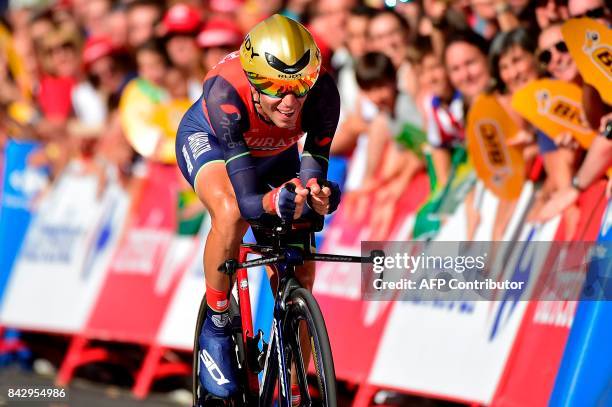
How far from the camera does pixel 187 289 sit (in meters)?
10.2

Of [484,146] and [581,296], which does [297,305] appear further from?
[484,146]

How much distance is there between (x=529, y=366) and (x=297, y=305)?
74.5 inches

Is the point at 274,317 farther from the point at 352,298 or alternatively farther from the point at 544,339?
the point at 352,298

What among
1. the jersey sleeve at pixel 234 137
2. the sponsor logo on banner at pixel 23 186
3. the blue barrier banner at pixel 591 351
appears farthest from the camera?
the sponsor logo on banner at pixel 23 186

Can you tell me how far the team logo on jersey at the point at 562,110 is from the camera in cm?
702

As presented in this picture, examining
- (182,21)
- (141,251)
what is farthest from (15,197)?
(182,21)

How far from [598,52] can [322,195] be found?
6.73ft

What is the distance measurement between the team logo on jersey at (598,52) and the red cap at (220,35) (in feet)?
13.8

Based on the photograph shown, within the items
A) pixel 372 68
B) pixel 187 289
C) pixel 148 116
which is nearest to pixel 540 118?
pixel 372 68

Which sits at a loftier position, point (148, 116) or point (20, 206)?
point (148, 116)

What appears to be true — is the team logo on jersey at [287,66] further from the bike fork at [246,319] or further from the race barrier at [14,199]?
the race barrier at [14,199]

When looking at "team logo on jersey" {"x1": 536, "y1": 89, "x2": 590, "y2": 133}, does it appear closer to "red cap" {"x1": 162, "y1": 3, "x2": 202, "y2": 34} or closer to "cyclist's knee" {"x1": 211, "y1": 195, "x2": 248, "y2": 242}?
"cyclist's knee" {"x1": 211, "y1": 195, "x2": 248, "y2": 242}

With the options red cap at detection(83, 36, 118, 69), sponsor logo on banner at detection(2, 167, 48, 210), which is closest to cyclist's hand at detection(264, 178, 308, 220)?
red cap at detection(83, 36, 118, 69)

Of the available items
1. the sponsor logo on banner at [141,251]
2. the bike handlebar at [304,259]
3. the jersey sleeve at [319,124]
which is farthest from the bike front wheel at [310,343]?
the sponsor logo on banner at [141,251]
